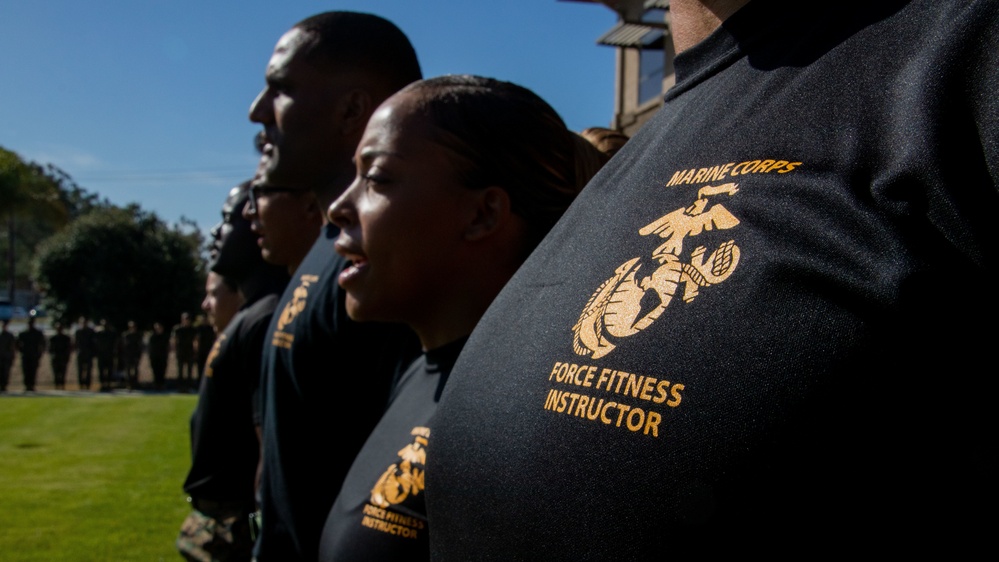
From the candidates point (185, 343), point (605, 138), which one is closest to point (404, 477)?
point (605, 138)

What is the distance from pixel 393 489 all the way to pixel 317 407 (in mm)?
975

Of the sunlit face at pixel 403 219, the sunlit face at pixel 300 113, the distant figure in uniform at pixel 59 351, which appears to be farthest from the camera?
the distant figure in uniform at pixel 59 351

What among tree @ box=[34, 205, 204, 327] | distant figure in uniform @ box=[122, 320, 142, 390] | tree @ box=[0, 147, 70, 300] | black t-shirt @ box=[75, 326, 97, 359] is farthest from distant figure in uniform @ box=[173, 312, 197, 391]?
tree @ box=[0, 147, 70, 300]

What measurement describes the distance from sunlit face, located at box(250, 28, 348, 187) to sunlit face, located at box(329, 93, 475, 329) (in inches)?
41.9

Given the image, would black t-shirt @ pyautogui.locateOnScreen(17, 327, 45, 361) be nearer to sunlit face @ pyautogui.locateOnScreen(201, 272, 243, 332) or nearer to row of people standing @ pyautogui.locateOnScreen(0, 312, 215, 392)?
row of people standing @ pyautogui.locateOnScreen(0, 312, 215, 392)

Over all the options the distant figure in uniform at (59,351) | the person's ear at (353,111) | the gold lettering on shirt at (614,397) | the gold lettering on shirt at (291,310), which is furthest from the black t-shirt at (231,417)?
the distant figure in uniform at (59,351)

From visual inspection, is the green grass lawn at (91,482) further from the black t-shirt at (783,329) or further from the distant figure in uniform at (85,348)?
the black t-shirt at (783,329)

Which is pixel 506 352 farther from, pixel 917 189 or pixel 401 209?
pixel 401 209

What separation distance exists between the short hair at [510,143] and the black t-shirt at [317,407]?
766mm

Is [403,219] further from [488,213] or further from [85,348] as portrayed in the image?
[85,348]

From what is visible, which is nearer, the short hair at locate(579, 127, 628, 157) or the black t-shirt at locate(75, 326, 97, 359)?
the short hair at locate(579, 127, 628, 157)

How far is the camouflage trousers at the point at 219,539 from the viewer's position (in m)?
4.13

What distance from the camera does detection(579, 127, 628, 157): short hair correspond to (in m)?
2.61

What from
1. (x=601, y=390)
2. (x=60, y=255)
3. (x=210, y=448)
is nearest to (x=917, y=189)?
(x=601, y=390)
